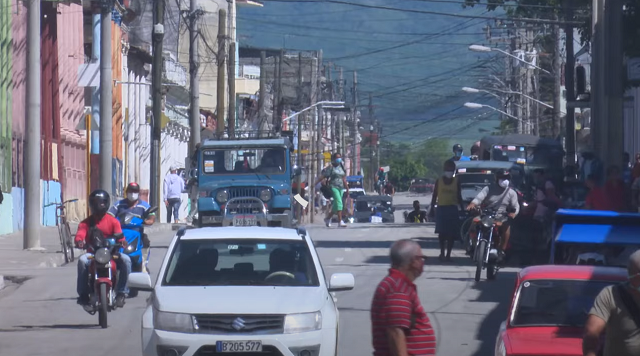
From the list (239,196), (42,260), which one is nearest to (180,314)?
(42,260)

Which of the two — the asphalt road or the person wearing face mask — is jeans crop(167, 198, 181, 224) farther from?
the asphalt road

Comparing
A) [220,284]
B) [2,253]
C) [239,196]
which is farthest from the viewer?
[239,196]

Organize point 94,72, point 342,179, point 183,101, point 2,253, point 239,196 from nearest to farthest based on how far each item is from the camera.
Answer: point 2,253 → point 239,196 → point 94,72 → point 342,179 → point 183,101

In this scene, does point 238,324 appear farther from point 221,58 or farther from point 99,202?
point 221,58

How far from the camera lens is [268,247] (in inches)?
433

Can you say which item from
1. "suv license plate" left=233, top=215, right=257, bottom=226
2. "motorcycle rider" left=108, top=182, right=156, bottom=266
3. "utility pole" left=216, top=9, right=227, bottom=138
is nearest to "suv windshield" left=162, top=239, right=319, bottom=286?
"motorcycle rider" left=108, top=182, right=156, bottom=266

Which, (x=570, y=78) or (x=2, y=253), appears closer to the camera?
(x=2, y=253)

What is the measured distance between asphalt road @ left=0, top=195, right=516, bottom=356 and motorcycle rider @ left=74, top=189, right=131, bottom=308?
15.8 inches

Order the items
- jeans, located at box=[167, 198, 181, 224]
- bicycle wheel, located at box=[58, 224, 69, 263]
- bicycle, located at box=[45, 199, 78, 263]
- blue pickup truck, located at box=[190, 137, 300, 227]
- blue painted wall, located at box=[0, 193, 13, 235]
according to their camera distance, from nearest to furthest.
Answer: bicycle, located at box=[45, 199, 78, 263]
bicycle wheel, located at box=[58, 224, 69, 263]
blue pickup truck, located at box=[190, 137, 300, 227]
blue painted wall, located at box=[0, 193, 13, 235]
jeans, located at box=[167, 198, 181, 224]

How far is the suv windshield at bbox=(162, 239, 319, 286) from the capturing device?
1056 cm

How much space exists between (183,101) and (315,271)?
5175 centimetres

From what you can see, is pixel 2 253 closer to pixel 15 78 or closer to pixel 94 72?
pixel 94 72

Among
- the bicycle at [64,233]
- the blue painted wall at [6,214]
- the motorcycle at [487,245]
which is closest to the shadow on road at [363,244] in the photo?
the bicycle at [64,233]

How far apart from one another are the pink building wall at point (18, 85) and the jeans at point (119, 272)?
18.7 m
